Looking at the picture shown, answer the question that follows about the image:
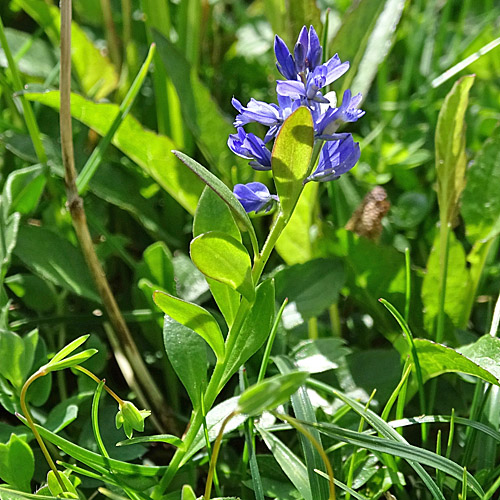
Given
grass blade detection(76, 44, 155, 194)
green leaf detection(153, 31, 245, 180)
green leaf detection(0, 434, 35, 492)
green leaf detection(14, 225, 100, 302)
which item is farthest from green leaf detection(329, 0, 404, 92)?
green leaf detection(0, 434, 35, 492)

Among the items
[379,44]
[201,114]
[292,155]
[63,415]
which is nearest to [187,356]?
[63,415]

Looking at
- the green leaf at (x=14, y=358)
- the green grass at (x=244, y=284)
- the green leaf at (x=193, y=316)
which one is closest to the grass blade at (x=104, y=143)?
the green grass at (x=244, y=284)

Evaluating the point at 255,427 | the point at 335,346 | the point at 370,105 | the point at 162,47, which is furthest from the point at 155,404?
the point at 370,105

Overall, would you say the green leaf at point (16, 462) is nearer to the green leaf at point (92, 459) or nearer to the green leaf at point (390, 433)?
the green leaf at point (92, 459)

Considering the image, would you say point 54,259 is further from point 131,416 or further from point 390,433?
point 390,433

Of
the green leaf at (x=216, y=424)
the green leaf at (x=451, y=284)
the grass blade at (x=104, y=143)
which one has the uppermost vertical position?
the grass blade at (x=104, y=143)

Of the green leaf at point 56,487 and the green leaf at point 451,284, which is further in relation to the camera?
the green leaf at point 451,284
